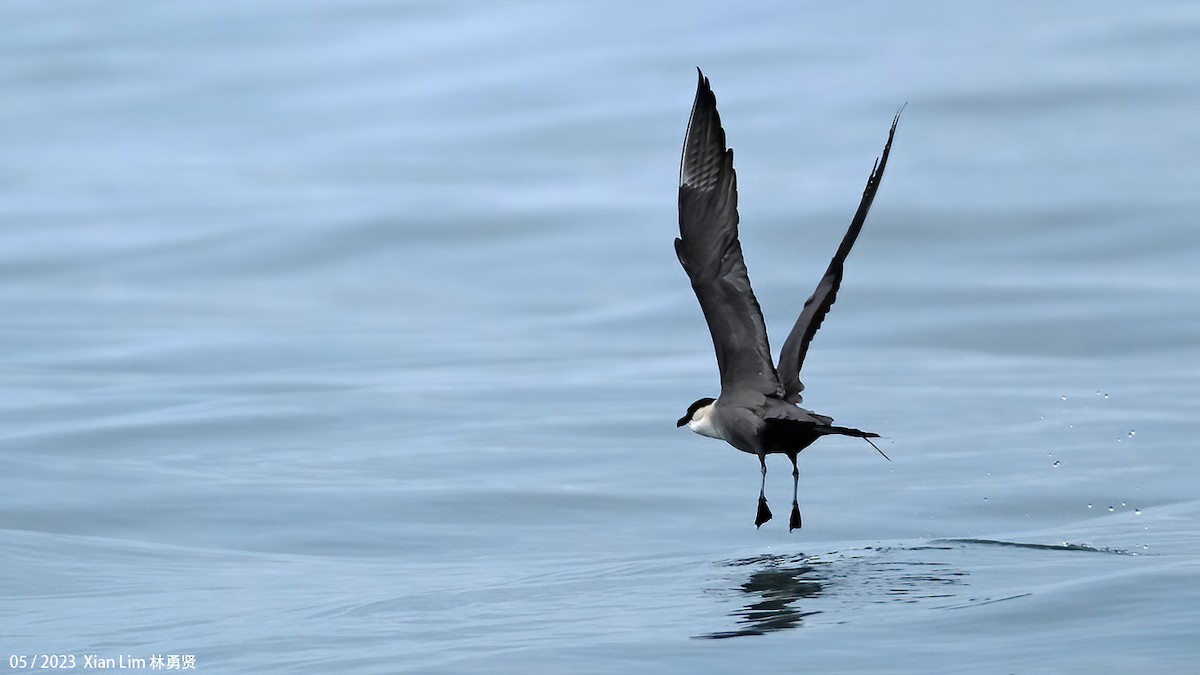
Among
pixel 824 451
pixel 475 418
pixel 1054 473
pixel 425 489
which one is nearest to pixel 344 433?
pixel 475 418

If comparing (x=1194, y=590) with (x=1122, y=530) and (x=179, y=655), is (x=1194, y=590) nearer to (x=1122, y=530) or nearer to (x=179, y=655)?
(x=1122, y=530)

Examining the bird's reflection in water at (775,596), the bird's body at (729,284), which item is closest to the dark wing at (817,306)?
the bird's body at (729,284)

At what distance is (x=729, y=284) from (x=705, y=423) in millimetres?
869

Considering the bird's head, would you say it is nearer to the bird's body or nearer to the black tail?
the bird's body

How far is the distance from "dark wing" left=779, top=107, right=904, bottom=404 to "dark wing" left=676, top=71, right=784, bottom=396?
6.6 inches

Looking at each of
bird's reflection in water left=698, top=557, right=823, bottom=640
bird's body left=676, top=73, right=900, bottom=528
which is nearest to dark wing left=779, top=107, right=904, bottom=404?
bird's body left=676, top=73, right=900, bottom=528

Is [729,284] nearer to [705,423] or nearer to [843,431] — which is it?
[705,423]

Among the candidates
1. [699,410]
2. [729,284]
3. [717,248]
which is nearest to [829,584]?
[699,410]

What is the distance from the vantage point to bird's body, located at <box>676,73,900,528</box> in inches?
453

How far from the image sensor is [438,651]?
1027cm

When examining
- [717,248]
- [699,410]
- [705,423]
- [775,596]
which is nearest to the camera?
[775,596]

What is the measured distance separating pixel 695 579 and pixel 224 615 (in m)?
2.76

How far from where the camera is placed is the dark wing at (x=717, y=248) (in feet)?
37.8

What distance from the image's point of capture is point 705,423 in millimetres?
11859
